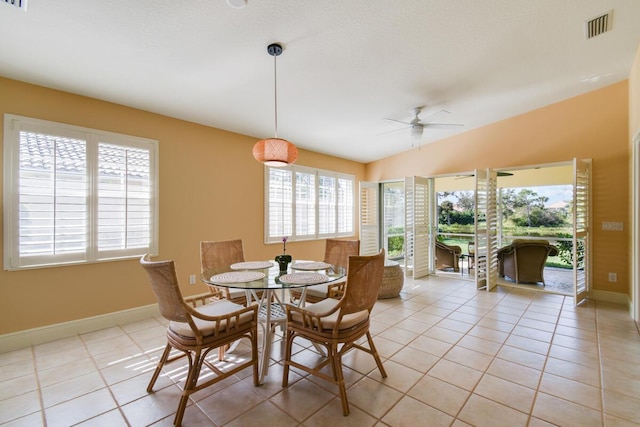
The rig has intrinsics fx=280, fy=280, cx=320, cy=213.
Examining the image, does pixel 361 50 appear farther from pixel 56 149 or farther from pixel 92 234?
pixel 92 234

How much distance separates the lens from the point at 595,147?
4164mm

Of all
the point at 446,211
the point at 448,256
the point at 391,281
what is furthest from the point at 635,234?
the point at 446,211

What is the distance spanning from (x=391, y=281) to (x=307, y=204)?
2.18 meters

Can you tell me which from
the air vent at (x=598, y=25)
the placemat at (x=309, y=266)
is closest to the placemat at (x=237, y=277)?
the placemat at (x=309, y=266)

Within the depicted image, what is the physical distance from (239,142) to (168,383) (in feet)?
10.9

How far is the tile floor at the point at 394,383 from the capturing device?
5.92ft

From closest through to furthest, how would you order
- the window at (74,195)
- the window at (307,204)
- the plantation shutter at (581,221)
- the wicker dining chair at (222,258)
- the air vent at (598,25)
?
the air vent at (598,25) < the window at (74,195) < the wicker dining chair at (222,258) < the plantation shutter at (581,221) < the window at (307,204)

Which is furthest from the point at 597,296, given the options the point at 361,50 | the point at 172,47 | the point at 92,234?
the point at 92,234

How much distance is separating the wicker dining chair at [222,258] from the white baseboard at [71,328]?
3.58 ft

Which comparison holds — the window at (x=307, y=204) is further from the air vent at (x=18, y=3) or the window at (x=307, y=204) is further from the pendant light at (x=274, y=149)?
the air vent at (x=18, y=3)

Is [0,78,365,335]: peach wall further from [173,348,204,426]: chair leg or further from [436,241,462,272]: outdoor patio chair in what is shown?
[436,241,462,272]: outdoor patio chair

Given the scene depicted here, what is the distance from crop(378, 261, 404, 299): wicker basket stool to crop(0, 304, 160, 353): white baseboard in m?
3.12

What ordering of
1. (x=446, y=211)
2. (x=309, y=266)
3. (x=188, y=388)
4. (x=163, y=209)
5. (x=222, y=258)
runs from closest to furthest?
1. (x=188, y=388)
2. (x=309, y=266)
3. (x=222, y=258)
4. (x=163, y=209)
5. (x=446, y=211)

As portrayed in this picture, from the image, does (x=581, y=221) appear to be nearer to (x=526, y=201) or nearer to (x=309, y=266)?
(x=526, y=201)
